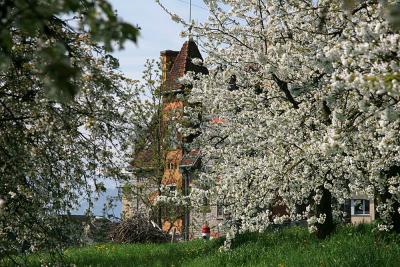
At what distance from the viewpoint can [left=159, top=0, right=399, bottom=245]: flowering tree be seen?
8281mm

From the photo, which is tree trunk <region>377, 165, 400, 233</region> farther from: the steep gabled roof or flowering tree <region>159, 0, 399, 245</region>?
the steep gabled roof

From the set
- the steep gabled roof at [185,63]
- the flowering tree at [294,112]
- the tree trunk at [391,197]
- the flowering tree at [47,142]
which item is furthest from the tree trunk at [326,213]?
the steep gabled roof at [185,63]

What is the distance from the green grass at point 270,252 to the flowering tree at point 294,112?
0.61 metres

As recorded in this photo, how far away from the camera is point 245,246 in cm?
1536

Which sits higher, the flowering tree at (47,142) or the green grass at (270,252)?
the flowering tree at (47,142)

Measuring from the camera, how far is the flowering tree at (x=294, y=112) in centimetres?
828

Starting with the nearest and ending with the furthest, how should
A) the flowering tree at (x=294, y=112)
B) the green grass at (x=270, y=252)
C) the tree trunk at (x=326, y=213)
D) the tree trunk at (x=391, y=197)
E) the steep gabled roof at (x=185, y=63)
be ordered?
the flowering tree at (x=294, y=112), the green grass at (x=270, y=252), the tree trunk at (x=391, y=197), the tree trunk at (x=326, y=213), the steep gabled roof at (x=185, y=63)

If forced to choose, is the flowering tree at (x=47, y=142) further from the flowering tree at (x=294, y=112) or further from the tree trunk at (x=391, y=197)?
the tree trunk at (x=391, y=197)

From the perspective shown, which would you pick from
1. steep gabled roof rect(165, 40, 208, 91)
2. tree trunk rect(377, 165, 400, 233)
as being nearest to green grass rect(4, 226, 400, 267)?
tree trunk rect(377, 165, 400, 233)

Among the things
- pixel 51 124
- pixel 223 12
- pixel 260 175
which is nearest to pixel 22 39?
pixel 51 124

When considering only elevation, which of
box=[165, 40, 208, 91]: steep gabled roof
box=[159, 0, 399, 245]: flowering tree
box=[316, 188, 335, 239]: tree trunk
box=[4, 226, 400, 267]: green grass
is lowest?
box=[4, 226, 400, 267]: green grass

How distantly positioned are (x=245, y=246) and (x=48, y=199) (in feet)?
23.4

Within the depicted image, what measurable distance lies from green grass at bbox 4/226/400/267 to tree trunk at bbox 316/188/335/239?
220mm

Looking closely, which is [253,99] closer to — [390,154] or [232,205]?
[232,205]
